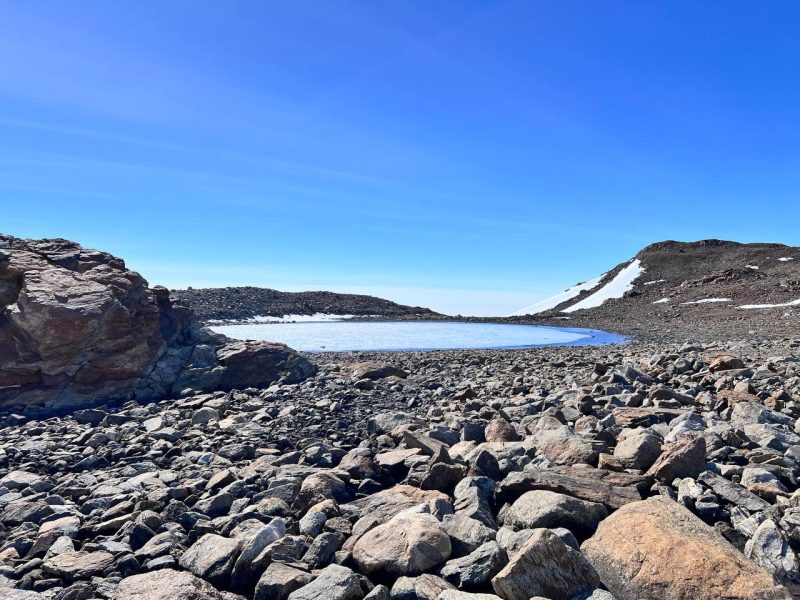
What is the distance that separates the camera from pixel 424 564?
4348mm

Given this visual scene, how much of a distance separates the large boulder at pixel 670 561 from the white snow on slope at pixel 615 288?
2511 inches

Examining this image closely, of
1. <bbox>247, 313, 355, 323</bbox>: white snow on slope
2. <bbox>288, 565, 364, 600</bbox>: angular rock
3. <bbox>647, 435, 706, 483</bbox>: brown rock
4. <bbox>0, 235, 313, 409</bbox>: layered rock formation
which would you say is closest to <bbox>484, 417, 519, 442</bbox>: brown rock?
<bbox>647, 435, 706, 483</bbox>: brown rock

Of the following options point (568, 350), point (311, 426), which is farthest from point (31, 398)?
point (568, 350)

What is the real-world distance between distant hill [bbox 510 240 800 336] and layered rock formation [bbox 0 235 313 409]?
84.0ft

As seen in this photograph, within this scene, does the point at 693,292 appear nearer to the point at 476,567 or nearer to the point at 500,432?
the point at 500,432

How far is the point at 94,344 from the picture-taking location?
45.2ft

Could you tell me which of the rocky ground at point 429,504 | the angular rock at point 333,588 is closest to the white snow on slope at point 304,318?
the rocky ground at point 429,504

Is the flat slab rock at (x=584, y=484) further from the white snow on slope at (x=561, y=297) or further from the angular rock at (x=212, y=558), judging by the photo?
the white snow on slope at (x=561, y=297)

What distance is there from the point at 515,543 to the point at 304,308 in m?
56.0

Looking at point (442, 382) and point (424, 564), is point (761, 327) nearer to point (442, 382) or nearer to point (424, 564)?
point (442, 382)

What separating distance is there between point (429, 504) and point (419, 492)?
1.95 feet

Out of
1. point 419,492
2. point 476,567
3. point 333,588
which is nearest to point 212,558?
point 333,588

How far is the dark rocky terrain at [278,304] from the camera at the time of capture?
172 ft

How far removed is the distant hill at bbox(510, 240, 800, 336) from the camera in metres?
39.5
